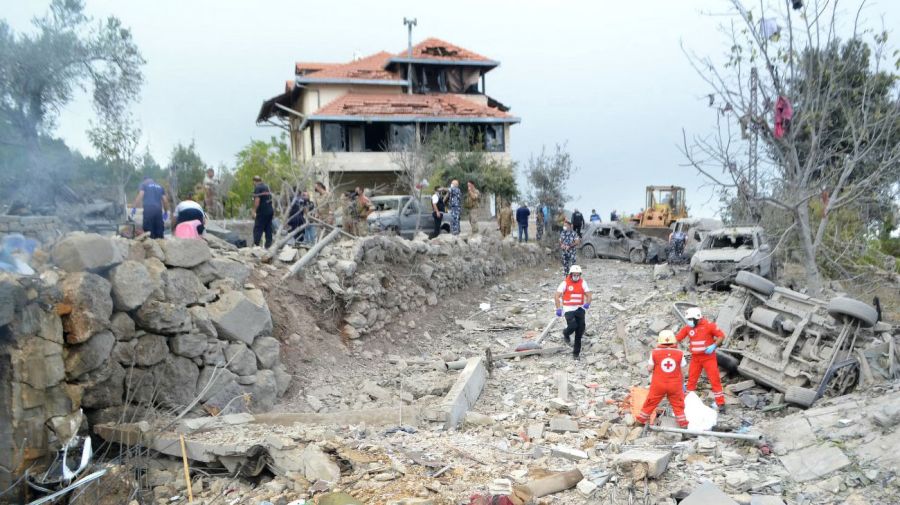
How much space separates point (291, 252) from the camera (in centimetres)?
1053

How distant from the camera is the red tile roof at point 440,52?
3281cm

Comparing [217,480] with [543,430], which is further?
[543,430]

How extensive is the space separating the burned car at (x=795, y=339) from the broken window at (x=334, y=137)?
22467mm

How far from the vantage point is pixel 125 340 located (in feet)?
22.3

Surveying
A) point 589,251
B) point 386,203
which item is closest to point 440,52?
point 589,251

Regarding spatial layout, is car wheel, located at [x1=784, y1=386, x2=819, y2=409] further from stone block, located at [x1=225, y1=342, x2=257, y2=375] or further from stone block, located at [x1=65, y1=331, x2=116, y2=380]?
stone block, located at [x1=65, y1=331, x2=116, y2=380]

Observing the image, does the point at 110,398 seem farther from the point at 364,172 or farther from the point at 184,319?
the point at 364,172

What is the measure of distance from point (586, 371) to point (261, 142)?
28.1m

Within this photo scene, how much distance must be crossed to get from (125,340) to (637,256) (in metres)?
17.6

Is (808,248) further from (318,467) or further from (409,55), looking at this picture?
(409,55)

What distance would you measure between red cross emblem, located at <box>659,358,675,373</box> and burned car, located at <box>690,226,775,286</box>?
6.96m

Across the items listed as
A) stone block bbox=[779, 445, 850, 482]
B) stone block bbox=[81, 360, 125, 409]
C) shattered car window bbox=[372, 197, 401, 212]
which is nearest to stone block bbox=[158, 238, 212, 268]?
stone block bbox=[81, 360, 125, 409]

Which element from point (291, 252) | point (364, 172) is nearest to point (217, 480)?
point (291, 252)

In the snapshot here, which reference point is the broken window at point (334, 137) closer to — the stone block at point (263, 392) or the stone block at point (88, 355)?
the stone block at point (263, 392)
